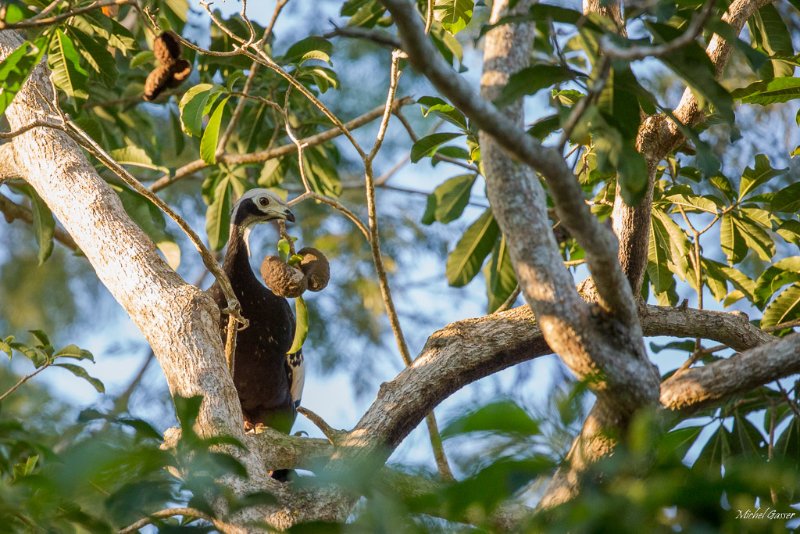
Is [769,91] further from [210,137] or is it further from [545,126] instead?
[210,137]

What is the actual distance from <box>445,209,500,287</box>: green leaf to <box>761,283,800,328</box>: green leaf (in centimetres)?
104

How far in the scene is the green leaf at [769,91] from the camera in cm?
253

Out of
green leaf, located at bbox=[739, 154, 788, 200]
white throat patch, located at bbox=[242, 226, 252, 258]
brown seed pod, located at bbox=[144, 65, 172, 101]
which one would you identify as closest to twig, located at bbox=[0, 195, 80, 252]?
white throat patch, located at bbox=[242, 226, 252, 258]

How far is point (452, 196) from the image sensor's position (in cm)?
356

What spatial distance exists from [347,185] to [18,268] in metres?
2.24

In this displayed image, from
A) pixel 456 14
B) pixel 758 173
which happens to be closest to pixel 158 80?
pixel 456 14

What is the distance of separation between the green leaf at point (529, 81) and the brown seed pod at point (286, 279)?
1.30 metres

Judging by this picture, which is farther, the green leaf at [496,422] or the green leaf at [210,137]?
the green leaf at [210,137]

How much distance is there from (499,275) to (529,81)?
2031 millimetres

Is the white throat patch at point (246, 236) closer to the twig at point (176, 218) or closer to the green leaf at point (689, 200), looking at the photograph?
the twig at point (176, 218)

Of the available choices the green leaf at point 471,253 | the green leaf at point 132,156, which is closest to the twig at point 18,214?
the green leaf at point 132,156

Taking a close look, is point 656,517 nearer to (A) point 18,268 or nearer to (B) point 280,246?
(B) point 280,246

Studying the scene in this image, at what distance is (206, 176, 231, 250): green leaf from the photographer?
13.1 feet
